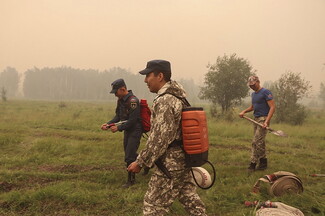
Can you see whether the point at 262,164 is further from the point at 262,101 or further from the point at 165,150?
the point at 165,150

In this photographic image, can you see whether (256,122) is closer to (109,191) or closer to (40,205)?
(109,191)

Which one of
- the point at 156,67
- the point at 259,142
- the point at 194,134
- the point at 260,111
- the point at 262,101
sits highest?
the point at 156,67

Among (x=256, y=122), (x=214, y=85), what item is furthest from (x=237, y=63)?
(x=256, y=122)

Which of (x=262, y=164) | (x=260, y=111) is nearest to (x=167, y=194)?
(x=260, y=111)

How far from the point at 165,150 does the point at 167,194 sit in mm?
526

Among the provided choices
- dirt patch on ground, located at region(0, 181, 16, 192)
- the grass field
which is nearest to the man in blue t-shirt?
the grass field

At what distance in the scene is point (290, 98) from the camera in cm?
2052

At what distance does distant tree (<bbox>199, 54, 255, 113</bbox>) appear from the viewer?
74.7 feet

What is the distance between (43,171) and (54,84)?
405ft

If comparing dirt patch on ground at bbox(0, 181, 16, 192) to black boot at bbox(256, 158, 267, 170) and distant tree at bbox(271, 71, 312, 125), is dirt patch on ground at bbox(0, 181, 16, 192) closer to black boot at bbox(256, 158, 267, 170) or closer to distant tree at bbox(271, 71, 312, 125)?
black boot at bbox(256, 158, 267, 170)

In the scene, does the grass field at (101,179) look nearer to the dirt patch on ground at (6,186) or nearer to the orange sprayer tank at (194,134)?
the dirt patch on ground at (6,186)

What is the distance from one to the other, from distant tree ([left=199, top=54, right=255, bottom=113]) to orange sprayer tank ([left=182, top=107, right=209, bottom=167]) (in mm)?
20947

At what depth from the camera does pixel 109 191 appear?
4863 millimetres

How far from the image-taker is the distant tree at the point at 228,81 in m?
22.8
